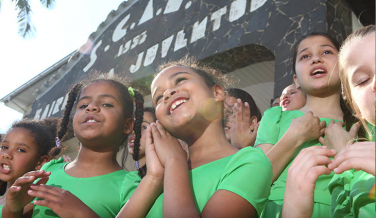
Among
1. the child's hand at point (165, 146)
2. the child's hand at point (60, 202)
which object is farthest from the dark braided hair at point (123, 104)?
the child's hand at point (60, 202)

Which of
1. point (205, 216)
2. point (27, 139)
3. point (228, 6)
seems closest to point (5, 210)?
point (27, 139)

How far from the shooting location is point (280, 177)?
1.81 m

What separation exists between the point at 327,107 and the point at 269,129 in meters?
0.37

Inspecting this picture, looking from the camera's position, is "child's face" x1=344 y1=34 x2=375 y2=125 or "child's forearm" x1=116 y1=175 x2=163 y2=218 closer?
"child's face" x1=344 y1=34 x2=375 y2=125

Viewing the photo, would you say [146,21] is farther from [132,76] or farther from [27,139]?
[27,139]

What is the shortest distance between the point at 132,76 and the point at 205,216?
22.0ft

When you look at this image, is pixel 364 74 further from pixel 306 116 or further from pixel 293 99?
pixel 293 99

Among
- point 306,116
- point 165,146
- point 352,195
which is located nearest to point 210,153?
point 165,146

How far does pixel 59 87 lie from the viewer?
10102 millimetres

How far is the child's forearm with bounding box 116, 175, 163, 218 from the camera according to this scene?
1.50 m

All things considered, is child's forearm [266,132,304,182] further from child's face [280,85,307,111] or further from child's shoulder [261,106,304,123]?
child's face [280,85,307,111]

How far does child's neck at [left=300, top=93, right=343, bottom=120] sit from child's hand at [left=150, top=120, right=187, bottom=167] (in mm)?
911

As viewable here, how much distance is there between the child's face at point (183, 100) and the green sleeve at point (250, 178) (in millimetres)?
343

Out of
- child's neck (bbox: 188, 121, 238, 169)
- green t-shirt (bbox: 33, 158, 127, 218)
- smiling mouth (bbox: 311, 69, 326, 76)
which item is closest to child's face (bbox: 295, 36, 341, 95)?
smiling mouth (bbox: 311, 69, 326, 76)
